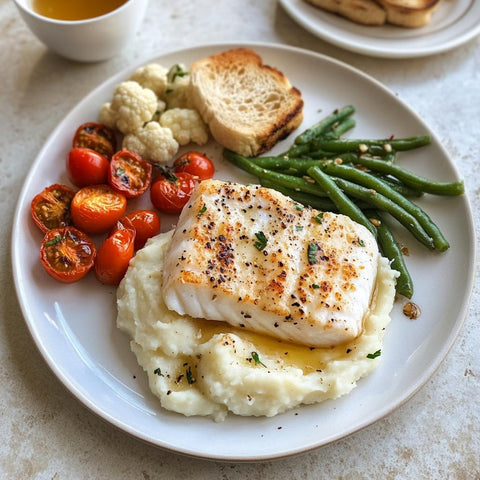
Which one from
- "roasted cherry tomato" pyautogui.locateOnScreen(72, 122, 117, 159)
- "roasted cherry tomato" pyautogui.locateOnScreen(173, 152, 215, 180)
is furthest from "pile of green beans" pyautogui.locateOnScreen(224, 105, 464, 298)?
"roasted cherry tomato" pyautogui.locateOnScreen(72, 122, 117, 159)

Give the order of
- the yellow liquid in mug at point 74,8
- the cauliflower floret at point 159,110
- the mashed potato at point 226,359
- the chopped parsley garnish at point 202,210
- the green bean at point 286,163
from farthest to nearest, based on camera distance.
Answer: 1. the yellow liquid in mug at point 74,8
2. the cauliflower floret at point 159,110
3. the green bean at point 286,163
4. the chopped parsley garnish at point 202,210
5. the mashed potato at point 226,359

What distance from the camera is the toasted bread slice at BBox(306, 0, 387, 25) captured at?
5.46 m

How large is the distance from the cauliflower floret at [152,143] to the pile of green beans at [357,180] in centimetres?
50

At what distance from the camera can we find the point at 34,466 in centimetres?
366

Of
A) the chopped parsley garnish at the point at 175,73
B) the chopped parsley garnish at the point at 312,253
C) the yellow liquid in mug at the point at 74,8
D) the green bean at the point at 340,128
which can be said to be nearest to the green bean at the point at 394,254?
the chopped parsley garnish at the point at 312,253

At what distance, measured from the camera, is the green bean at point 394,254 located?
3998 mm

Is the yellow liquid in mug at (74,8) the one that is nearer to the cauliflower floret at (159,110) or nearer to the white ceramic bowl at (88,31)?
the white ceramic bowl at (88,31)

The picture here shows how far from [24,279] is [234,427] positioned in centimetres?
181

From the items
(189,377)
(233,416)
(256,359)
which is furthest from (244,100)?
(233,416)

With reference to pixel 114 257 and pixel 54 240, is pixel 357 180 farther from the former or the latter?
pixel 54 240

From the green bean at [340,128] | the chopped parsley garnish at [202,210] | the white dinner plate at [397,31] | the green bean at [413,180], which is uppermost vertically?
the white dinner plate at [397,31]

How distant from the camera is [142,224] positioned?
14.1 feet

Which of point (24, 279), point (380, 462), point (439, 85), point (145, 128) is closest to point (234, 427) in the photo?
point (380, 462)

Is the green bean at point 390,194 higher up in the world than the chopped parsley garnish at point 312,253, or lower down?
higher up
